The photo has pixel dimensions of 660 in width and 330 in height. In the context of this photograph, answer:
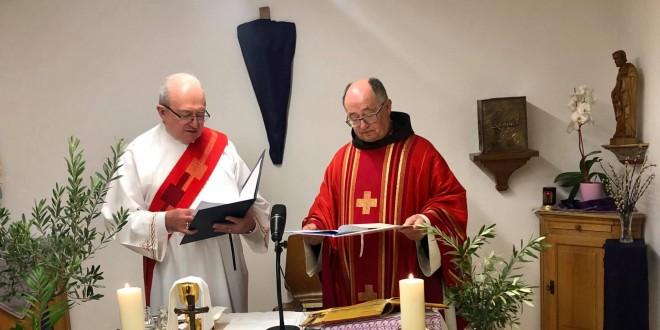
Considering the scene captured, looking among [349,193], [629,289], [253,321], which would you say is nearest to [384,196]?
[349,193]

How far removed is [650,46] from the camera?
10.3 ft

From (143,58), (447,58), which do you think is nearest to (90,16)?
(143,58)

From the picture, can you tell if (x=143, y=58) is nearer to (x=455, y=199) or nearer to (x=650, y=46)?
(x=455, y=199)

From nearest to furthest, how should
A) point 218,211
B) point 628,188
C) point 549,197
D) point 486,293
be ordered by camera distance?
point 486,293, point 218,211, point 628,188, point 549,197

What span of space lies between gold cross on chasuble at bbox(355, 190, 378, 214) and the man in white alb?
43cm

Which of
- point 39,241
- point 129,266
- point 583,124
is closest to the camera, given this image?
point 39,241

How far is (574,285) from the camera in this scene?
3.43m

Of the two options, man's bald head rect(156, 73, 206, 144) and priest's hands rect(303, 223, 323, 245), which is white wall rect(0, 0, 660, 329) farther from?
priest's hands rect(303, 223, 323, 245)

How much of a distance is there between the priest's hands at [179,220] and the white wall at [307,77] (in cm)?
152

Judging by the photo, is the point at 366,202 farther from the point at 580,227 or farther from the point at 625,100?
the point at 625,100

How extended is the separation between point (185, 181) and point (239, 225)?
0.36m

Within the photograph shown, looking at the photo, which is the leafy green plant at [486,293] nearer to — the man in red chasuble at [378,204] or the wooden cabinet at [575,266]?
the man in red chasuble at [378,204]

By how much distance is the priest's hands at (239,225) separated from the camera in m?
2.47

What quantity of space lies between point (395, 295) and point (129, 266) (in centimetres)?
230
